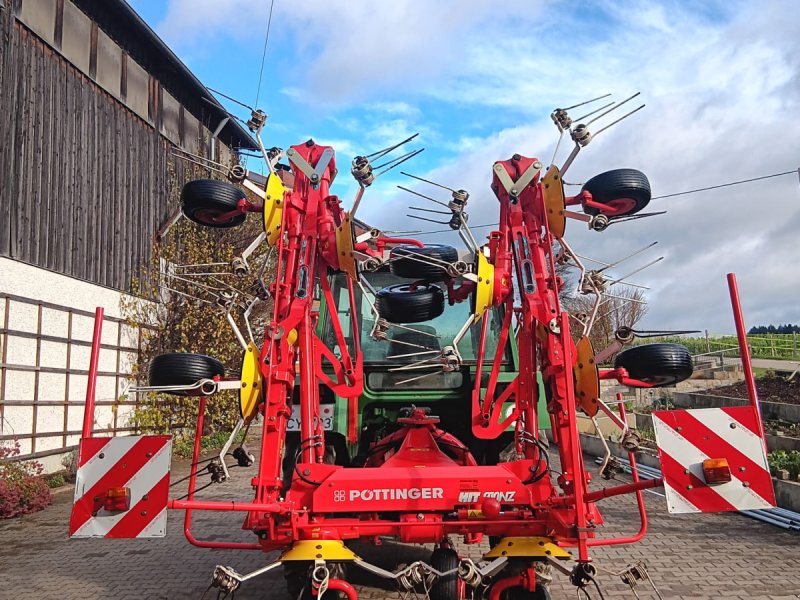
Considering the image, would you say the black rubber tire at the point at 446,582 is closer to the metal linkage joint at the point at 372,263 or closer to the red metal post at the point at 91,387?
the metal linkage joint at the point at 372,263

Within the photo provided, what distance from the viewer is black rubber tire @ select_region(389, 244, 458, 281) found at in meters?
4.53

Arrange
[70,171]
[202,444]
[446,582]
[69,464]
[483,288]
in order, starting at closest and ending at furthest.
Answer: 1. [446,582]
2. [483,288]
3. [69,464]
4. [70,171]
5. [202,444]

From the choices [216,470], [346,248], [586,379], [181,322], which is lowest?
[216,470]

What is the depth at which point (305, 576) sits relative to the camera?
3740 millimetres

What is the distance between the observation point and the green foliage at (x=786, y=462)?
7762 mm

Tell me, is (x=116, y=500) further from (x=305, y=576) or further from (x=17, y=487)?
(x=17, y=487)

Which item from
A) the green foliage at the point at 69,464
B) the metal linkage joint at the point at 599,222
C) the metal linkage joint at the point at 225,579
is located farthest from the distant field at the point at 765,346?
the metal linkage joint at the point at 225,579

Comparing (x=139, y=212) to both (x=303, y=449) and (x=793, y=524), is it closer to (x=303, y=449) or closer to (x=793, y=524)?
(x=303, y=449)

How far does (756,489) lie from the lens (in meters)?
3.31

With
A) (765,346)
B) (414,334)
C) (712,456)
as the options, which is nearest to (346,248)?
(414,334)

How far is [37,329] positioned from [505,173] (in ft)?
27.7

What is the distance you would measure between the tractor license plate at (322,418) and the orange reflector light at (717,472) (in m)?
2.49

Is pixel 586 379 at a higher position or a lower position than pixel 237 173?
lower

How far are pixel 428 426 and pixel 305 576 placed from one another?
1261mm
